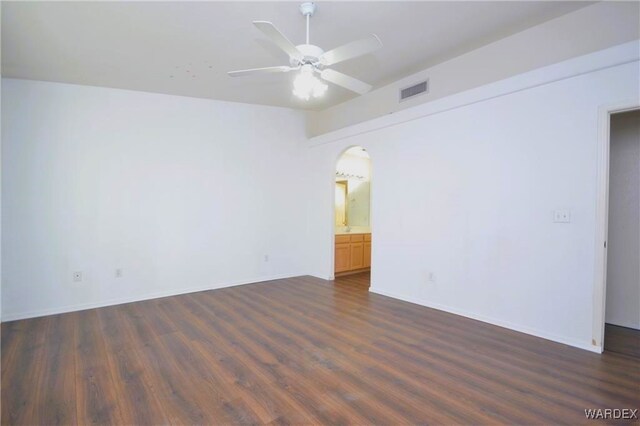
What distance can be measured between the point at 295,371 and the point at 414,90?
3.69m

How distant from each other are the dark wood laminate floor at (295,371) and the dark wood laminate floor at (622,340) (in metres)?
0.16

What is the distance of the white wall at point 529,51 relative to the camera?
2.60 metres

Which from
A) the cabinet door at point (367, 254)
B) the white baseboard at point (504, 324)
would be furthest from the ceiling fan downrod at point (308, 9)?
the cabinet door at point (367, 254)

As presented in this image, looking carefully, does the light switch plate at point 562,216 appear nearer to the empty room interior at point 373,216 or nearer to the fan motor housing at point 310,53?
the empty room interior at point 373,216

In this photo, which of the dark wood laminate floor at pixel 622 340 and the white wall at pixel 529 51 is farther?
the dark wood laminate floor at pixel 622 340

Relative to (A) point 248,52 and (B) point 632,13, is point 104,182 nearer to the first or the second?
(A) point 248,52

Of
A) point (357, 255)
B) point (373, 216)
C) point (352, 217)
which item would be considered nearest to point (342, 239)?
point (357, 255)

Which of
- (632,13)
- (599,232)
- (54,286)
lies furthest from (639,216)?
(54,286)

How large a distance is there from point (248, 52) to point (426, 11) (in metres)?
1.84

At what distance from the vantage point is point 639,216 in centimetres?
326

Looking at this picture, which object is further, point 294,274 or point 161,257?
point 294,274

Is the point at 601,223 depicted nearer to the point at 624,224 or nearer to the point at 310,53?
the point at 624,224

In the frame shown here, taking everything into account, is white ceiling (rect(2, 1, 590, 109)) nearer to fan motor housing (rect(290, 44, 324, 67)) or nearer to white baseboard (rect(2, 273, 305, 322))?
fan motor housing (rect(290, 44, 324, 67))

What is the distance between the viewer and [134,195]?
14.0 ft
